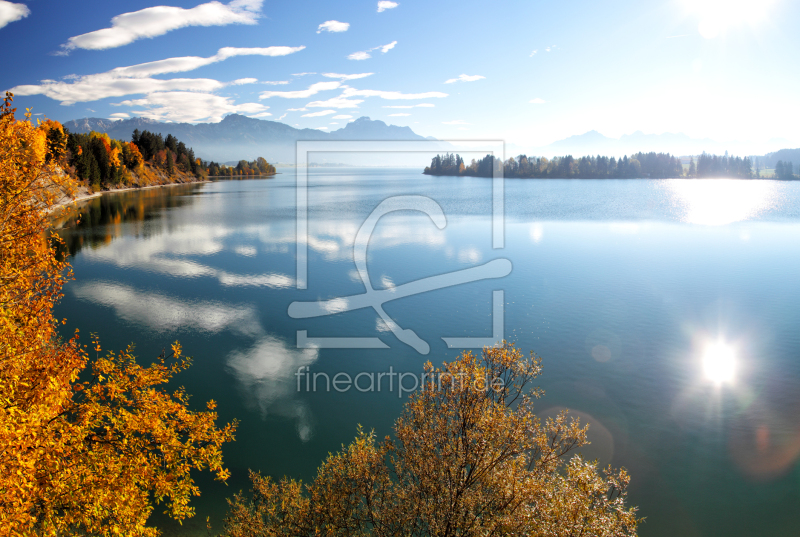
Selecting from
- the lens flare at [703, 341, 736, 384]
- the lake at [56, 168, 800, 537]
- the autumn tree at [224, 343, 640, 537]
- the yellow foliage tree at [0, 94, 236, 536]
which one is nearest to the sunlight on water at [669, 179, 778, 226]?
the lake at [56, 168, 800, 537]

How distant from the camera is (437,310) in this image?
41750 millimetres

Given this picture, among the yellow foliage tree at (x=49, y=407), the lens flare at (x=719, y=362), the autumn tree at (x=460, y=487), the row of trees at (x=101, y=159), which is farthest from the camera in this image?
the row of trees at (x=101, y=159)

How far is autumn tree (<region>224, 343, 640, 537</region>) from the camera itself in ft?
42.6

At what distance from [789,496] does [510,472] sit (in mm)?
18088

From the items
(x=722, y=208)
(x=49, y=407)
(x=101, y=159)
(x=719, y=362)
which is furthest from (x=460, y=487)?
(x=101, y=159)

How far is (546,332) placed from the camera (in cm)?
3666

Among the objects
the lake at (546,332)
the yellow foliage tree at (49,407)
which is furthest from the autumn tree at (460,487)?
the lake at (546,332)

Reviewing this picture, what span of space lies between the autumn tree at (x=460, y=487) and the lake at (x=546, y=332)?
719 centimetres

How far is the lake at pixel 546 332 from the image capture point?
23391mm

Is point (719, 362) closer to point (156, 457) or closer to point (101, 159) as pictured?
point (156, 457)

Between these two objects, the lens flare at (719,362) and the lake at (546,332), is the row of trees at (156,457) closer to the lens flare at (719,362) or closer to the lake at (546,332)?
the lake at (546,332)

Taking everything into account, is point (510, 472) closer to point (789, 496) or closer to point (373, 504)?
point (373, 504)

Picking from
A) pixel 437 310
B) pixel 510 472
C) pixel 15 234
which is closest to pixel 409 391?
pixel 437 310

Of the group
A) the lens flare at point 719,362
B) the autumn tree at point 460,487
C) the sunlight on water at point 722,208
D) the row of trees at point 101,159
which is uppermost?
the row of trees at point 101,159
